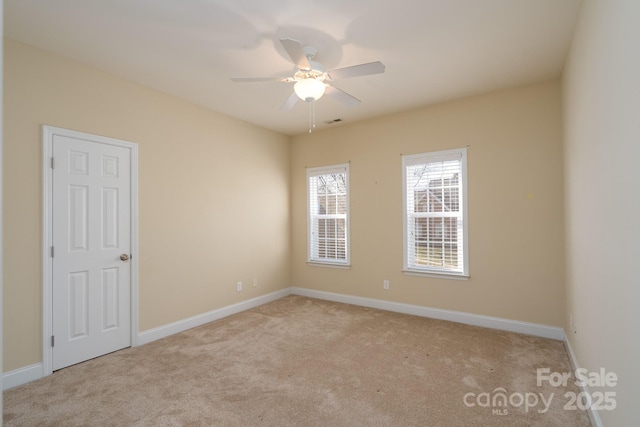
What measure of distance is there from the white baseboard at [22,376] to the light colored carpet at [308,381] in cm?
6

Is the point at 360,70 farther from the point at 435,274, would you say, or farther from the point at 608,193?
the point at 435,274

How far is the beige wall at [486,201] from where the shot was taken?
3545 mm

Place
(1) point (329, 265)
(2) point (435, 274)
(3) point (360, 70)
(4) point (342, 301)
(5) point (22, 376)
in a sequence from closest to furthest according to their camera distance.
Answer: (3) point (360, 70)
(5) point (22, 376)
(2) point (435, 274)
(4) point (342, 301)
(1) point (329, 265)

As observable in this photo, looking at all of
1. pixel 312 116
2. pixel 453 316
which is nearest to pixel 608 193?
pixel 453 316

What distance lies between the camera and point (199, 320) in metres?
4.11

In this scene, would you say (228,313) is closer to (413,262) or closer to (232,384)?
(232,384)

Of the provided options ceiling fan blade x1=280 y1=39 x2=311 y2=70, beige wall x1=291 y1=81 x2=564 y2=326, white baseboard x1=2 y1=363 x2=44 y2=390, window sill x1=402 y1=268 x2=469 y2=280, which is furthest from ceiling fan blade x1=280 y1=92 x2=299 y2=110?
white baseboard x1=2 y1=363 x2=44 y2=390

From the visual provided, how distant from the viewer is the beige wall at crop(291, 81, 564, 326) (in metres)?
3.54

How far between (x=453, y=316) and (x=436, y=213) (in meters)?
1.31

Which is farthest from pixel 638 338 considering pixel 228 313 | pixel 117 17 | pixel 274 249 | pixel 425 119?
pixel 274 249

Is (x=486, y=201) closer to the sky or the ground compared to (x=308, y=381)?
closer to the sky

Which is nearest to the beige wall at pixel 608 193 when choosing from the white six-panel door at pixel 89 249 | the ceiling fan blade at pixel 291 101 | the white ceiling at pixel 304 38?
the white ceiling at pixel 304 38

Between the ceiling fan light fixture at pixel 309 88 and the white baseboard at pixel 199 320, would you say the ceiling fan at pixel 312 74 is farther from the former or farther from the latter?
the white baseboard at pixel 199 320

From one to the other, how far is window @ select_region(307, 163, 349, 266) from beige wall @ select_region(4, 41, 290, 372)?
1.57 ft
